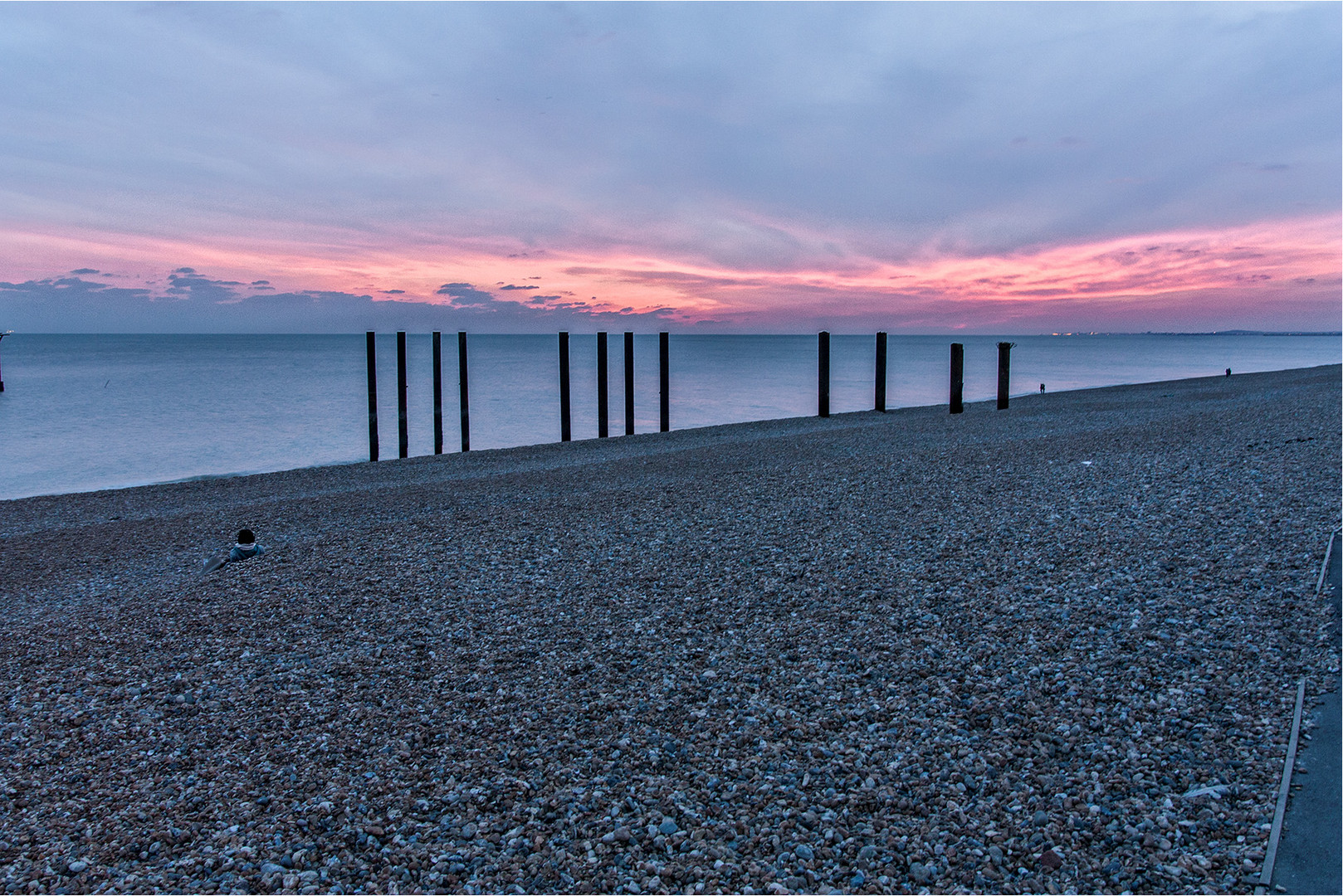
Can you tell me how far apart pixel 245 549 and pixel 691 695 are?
17.3 ft

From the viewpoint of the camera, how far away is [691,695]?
14.4 ft

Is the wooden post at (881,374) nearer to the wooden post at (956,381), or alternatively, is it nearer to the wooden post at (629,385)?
the wooden post at (956,381)

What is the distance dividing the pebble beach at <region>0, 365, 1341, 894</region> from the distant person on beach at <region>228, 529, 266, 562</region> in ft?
0.61

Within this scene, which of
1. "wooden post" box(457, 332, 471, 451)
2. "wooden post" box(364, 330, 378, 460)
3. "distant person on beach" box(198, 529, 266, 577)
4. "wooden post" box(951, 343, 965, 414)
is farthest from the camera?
"wooden post" box(457, 332, 471, 451)

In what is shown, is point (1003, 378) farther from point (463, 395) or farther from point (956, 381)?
point (463, 395)

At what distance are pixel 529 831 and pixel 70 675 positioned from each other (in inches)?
139

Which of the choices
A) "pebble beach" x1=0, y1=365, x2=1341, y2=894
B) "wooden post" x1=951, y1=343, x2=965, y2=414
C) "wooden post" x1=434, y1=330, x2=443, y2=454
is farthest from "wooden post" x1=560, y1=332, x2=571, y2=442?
"pebble beach" x1=0, y1=365, x2=1341, y2=894

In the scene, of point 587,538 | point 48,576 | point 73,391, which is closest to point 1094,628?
point 587,538

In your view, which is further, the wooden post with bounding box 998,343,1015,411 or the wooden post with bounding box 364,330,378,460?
the wooden post with bounding box 998,343,1015,411

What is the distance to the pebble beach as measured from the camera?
3.14 meters

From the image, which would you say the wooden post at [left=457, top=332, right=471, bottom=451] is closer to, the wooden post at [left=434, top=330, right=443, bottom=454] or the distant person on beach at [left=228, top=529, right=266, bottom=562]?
the wooden post at [left=434, top=330, right=443, bottom=454]

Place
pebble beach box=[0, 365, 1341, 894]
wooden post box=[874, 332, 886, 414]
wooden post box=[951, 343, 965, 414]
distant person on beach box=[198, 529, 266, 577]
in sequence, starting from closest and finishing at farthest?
pebble beach box=[0, 365, 1341, 894] < distant person on beach box=[198, 529, 266, 577] < wooden post box=[951, 343, 965, 414] < wooden post box=[874, 332, 886, 414]

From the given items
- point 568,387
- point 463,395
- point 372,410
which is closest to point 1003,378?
point 568,387

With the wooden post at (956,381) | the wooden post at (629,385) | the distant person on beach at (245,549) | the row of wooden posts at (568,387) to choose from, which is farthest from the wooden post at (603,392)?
the distant person on beach at (245,549)
